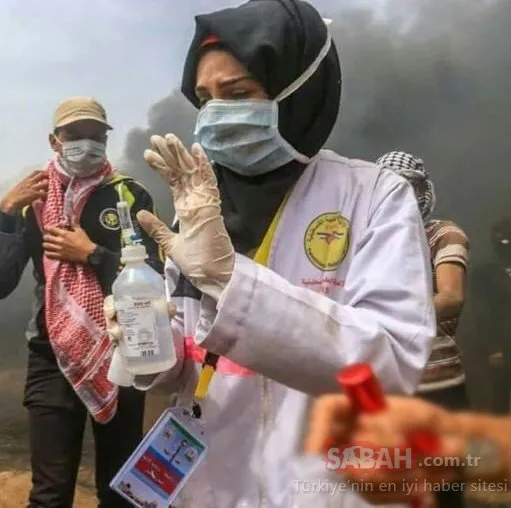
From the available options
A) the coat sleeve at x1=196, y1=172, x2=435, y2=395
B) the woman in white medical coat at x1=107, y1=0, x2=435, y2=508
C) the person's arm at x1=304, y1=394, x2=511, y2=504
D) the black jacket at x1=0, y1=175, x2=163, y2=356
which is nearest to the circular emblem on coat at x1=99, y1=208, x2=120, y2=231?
the black jacket at x1=0, y1=175, x2=163, y2=356

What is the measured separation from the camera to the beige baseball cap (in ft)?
5.16

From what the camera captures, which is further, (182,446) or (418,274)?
(182,446)

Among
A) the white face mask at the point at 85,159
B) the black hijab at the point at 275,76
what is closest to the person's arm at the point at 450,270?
the black hijab at the point at 275,76

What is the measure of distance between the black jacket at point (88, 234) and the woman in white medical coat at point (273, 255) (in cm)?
60

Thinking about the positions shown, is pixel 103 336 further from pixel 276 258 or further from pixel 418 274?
pixel 418 274

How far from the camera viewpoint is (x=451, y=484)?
2.02ft

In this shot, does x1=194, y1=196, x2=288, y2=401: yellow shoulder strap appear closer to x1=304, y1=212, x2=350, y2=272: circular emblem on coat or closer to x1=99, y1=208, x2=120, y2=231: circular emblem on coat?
x1=304, y1=212, x2=350, y2=272: circular emblem on coat

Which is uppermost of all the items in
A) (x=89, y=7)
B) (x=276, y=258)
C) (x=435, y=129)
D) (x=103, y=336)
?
(x=89, y=7)

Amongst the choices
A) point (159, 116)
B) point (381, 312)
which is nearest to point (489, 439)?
point (381, 312)

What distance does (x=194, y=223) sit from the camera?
0.76 metres

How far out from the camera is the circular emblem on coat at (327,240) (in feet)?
2.70

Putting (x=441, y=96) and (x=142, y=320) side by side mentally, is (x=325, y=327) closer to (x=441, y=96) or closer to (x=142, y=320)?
(x=142, y=320)

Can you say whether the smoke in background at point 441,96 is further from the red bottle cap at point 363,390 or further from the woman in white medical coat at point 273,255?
the red bottle cap at point 363,390

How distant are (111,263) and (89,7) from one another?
1.73 ft
